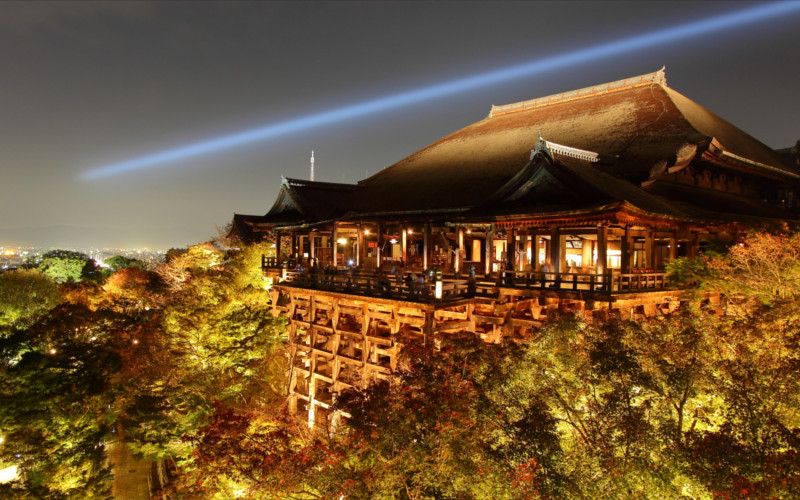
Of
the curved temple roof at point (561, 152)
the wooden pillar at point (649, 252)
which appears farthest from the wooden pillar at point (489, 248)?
the wooden pillar at point (649, 252)

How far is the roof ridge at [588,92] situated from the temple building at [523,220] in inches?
3.2

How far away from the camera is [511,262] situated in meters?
19.4

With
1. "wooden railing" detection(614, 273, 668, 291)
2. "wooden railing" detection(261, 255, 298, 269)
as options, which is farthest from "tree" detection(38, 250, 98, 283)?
"wooden railing" detection(614, 273, 668, 291)

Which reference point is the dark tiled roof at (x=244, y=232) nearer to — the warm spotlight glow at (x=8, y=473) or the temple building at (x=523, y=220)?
the temple building at (x=523, y=220)

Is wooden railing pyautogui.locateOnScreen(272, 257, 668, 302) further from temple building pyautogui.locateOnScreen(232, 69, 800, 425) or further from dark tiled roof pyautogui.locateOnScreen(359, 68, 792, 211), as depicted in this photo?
dark tiled roof pyautogui.locateOnScreen(359, 68, 792, 211)

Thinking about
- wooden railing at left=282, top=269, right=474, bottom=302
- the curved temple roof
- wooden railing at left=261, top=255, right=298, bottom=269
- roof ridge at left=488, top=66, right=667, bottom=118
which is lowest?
wooden railing at left=282, top=269, right=474, bottom=302

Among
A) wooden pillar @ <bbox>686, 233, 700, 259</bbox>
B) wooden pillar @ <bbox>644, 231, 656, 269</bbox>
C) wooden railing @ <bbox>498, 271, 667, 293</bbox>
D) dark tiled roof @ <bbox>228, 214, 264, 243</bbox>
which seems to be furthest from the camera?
dark tiled roof @ <bbox>228, 214, 264, 243</bbox>

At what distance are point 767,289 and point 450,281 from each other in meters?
9.84

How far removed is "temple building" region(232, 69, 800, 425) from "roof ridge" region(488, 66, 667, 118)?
0.08 m

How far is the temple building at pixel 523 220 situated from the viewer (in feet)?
56.3

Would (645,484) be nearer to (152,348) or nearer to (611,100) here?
(152,348)

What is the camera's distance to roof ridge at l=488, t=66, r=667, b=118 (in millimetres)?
29016

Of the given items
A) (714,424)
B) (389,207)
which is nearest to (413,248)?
(389,207)

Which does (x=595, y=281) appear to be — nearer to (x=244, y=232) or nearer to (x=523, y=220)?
(x=523, y=220)
